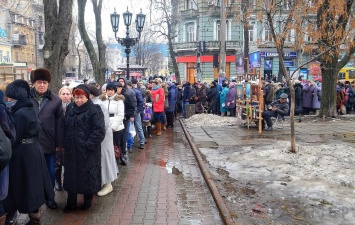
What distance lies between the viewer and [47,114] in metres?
5.45

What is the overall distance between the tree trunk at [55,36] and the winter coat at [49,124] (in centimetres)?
416

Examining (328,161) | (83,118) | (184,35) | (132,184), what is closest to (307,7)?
(328,161)

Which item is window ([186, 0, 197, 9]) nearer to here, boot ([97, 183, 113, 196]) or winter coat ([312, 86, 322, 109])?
winter coat ([312, 86, 322, 109])

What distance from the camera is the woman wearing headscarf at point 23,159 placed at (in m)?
4.47

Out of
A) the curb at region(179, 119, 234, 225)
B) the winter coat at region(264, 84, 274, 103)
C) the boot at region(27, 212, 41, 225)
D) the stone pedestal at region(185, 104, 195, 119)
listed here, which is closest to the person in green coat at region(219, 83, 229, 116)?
the stone pedestal at region(185, 104, 195, 119)

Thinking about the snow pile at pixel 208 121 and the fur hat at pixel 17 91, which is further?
the snow pile at pixel 208 121

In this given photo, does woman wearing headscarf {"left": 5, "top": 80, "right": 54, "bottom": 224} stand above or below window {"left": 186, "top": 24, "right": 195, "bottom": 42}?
below

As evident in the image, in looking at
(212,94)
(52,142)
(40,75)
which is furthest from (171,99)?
(40,75)

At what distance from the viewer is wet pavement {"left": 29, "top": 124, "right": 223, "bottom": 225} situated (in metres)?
5.28

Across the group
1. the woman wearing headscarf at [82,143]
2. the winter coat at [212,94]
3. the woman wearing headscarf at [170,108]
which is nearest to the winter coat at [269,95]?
the winter coat at [212,94]

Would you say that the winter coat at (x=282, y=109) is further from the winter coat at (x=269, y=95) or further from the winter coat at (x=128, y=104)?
the winter coat at (x=128, y=104)

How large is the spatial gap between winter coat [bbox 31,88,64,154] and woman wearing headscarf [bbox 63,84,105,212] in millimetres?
172

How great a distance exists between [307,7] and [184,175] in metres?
5.46

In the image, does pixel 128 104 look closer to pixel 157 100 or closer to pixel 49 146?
pixel 157 100
